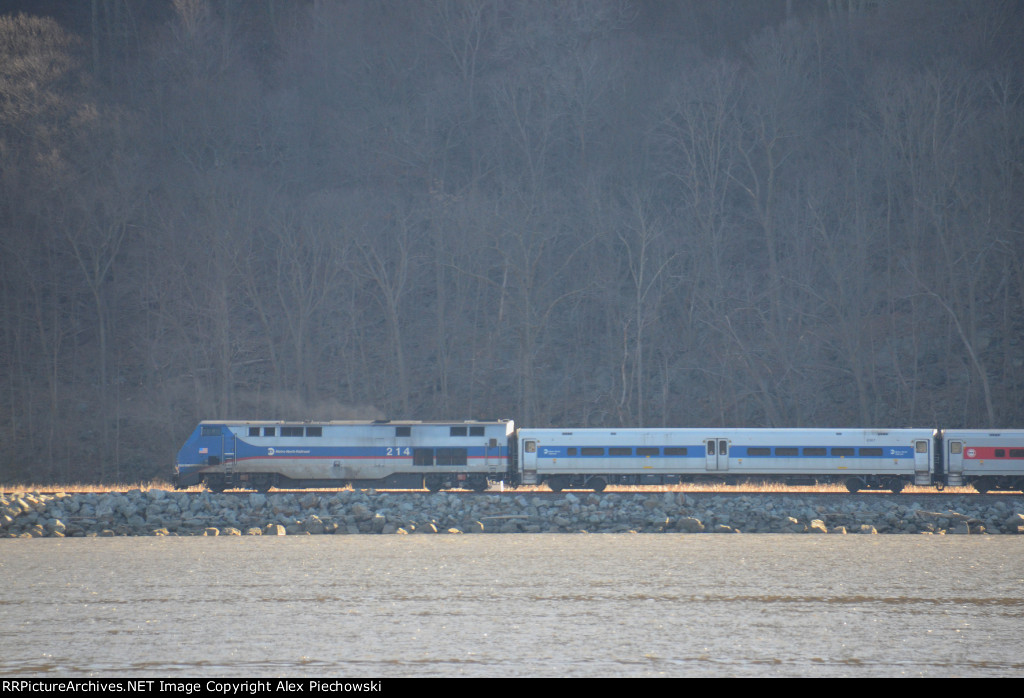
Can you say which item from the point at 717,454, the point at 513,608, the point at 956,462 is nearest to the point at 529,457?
the point at 717,454

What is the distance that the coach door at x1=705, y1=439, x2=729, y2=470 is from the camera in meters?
36.9

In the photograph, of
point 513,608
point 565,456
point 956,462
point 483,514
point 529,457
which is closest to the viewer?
point 513,608

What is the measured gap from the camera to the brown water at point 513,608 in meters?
12.7

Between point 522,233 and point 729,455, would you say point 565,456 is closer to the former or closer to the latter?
point 729,455

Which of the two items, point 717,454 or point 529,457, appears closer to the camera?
point 717,454

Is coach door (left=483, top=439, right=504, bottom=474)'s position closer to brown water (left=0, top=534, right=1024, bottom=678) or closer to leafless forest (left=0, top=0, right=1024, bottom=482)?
brown water (left=0, top=534, right=1024, bottom=678)

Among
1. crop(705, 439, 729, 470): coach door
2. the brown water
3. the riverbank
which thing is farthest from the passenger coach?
the brown water

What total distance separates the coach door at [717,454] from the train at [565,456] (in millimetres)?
36

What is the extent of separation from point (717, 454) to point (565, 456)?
5.50 metres

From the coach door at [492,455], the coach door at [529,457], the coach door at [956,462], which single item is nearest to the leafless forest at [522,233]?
the coach door at [956,462]

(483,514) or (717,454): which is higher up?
(717,454)

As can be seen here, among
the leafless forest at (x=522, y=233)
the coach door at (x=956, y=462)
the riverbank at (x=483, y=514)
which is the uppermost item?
the leafless forest at (x=522, y=233)

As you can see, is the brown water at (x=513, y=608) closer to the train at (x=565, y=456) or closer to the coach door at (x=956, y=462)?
the train at (x=565, y=456)

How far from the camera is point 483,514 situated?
30203mm
